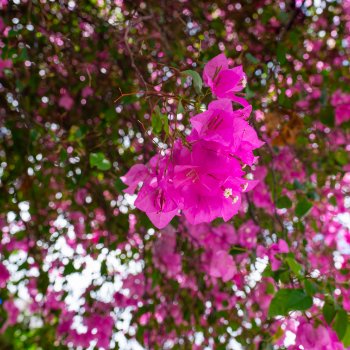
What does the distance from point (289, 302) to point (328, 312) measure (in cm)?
9

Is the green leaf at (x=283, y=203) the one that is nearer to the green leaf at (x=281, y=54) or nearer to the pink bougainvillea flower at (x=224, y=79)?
the green leaf at (x=281, y=54)

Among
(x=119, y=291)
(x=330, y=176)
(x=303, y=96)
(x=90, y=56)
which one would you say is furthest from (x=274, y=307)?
(x=119, y=291)

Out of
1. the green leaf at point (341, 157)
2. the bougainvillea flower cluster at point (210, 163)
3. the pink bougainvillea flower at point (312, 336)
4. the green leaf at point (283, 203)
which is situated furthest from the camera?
the green leaf at point (341, 157)

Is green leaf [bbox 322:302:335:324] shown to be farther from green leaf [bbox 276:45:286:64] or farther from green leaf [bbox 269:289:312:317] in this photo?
green leaf [bbox 276:45:286:64]

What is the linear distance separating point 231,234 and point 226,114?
54.8 inches

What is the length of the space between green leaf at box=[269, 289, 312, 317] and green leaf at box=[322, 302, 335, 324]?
7 centimetres

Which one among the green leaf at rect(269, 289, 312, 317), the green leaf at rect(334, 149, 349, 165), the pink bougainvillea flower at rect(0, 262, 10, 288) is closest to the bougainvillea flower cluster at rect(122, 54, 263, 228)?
the green leaf at rect(269, 289, 312, 317)

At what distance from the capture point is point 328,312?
31.6 inches

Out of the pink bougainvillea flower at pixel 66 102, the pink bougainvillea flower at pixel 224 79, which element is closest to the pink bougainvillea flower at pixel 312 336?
the pink bougainvillea flower at pixel 224 79

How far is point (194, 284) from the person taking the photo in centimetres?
221

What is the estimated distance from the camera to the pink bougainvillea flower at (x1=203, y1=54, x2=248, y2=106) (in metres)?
0.66

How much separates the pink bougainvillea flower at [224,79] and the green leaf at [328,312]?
0.42 m

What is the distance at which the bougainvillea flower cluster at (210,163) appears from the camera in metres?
0.57

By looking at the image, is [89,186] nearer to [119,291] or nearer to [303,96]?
[119,291]
